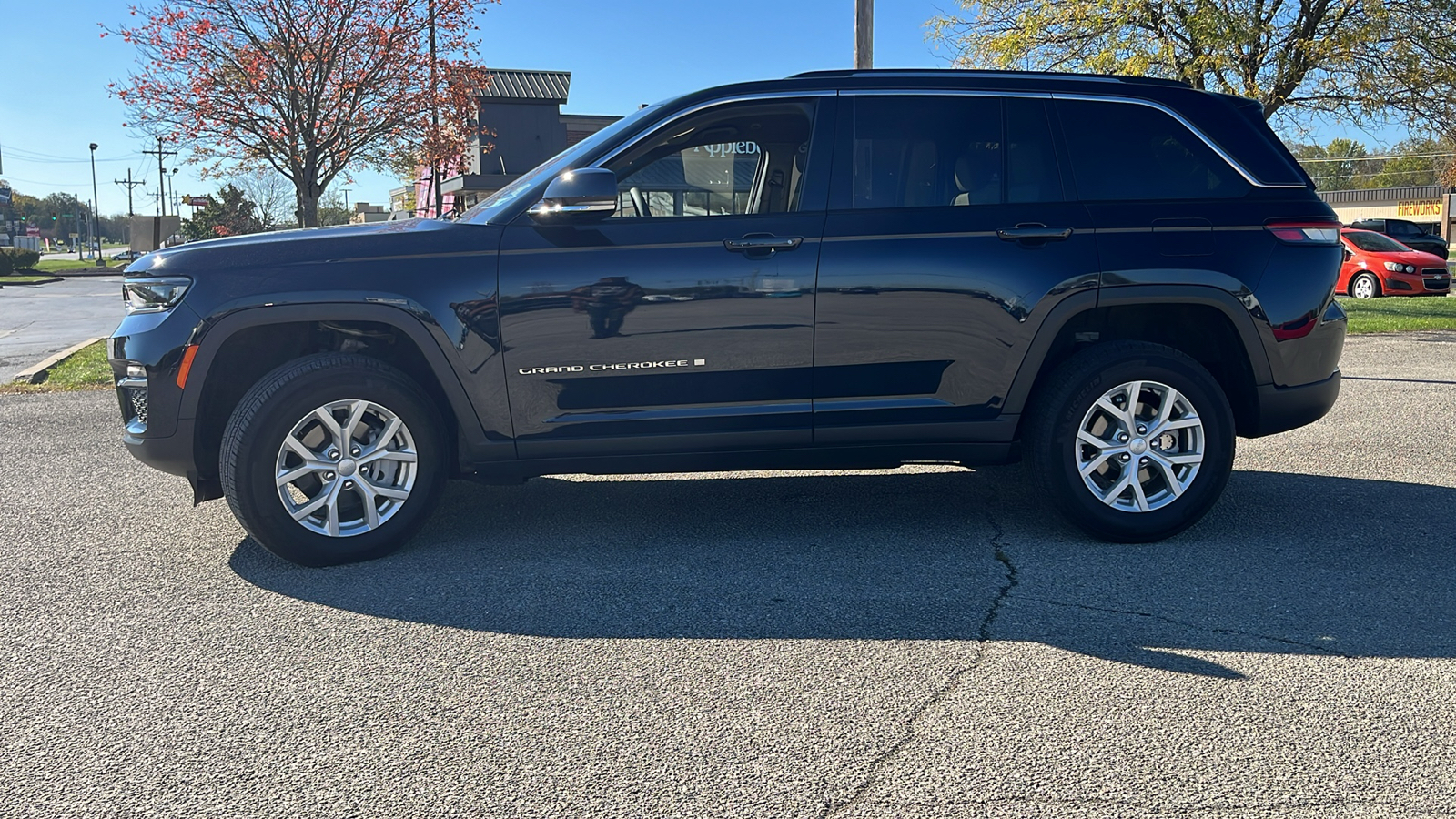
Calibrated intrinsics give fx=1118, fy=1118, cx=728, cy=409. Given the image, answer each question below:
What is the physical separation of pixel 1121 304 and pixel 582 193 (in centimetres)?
225

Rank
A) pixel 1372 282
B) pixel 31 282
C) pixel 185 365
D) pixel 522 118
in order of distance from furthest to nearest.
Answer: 1. pixel 31 282
2. pixel 522 118
3. pixel 1372 282
4. pixel 185 365

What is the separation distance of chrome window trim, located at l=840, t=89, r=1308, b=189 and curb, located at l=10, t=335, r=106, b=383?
923cm

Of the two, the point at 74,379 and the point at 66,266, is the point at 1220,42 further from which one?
the point at 66,266

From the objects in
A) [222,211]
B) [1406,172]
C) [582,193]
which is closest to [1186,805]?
[582,193]

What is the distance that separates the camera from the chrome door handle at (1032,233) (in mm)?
4555

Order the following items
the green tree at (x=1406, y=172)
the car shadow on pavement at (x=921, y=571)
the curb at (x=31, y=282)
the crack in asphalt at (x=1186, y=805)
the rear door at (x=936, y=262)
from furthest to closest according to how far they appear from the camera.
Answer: the green tree at (x=1406, y=172) < the curb at (x=31, y=282) < the rear door at (x=936, y=262) < the car shadow on pavement at (x=921, y=571) < the crack in asphalt at (x=1186, y=805)

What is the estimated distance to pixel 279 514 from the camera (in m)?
4.32

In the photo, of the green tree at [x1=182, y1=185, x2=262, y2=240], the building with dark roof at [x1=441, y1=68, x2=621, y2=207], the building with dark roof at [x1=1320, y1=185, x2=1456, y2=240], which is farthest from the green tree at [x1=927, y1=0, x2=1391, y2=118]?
the building with dark roof at [x1=1320, y1=185, x2=1456, y2=240]

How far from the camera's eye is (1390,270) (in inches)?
813

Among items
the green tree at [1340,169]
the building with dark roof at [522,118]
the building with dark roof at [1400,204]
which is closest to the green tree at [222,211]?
the building with dark roof at [522,118]

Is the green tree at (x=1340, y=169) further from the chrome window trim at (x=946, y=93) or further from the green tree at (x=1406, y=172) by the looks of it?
the chrome window trim at (x=946, y=93)

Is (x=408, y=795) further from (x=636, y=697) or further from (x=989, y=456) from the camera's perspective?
(x=989, y=456)

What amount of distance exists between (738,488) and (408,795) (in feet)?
10.6

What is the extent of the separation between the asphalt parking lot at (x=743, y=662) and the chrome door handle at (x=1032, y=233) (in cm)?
127
